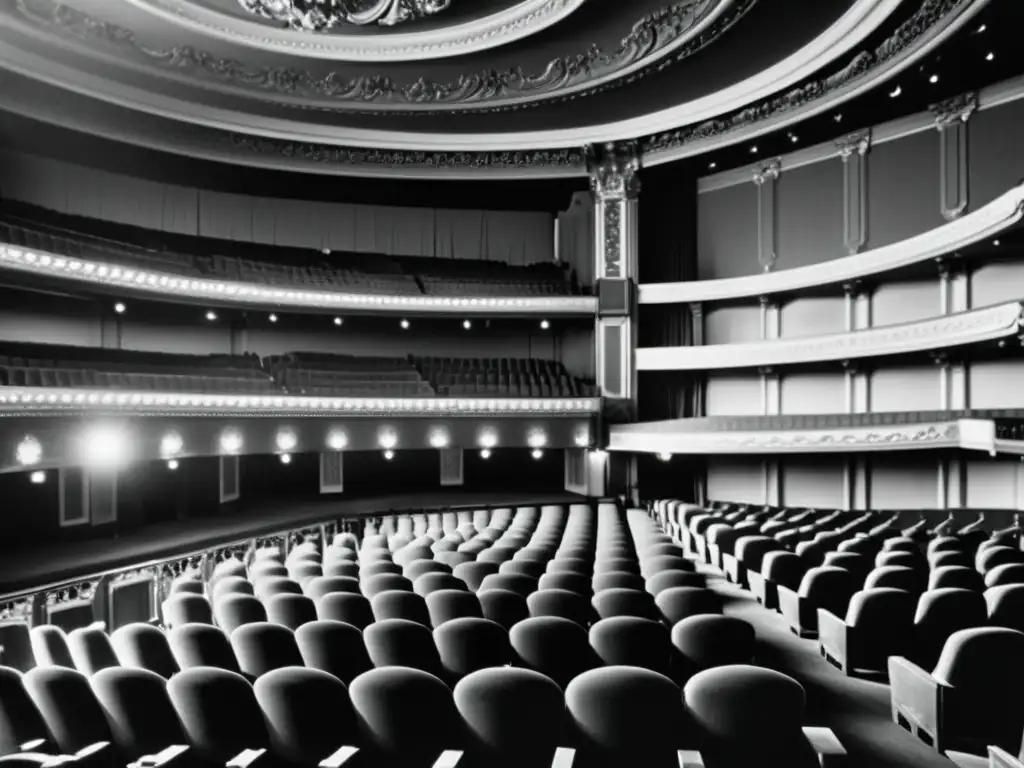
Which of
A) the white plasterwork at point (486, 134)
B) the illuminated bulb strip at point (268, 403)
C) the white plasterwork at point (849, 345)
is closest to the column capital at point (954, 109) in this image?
the white plasterwork at point (486, 134)

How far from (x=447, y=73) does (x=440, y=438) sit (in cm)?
762

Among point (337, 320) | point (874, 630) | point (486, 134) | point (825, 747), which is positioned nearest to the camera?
point (825, 747)

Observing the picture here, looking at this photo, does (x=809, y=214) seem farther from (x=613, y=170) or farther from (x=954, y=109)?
(x=613, y=170)

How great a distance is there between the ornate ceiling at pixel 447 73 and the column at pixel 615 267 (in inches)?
24.2

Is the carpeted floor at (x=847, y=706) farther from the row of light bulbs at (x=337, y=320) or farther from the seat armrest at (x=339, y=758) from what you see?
the row of light bulbs at (x=337, y=320)

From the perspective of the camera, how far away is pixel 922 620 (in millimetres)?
4820

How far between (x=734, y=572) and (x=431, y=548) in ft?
10.8

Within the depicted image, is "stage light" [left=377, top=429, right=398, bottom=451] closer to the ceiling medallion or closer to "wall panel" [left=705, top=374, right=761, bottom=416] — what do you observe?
"wall panel" [left=705, top=374, right=761, bottom=416]

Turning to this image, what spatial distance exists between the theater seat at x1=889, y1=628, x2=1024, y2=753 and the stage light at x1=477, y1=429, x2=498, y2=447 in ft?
45.1

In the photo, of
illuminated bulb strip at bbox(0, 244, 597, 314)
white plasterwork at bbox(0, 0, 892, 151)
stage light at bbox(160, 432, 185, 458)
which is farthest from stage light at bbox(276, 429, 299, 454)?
white plasterwork at bbox(0, 0, 892, 151)

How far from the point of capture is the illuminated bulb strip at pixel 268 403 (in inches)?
443

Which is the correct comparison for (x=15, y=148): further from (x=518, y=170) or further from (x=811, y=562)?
(x=811, y=562)

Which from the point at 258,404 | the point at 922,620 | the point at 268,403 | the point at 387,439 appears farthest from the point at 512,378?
the point at 922,620

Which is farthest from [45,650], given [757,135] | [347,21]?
[757,135]
